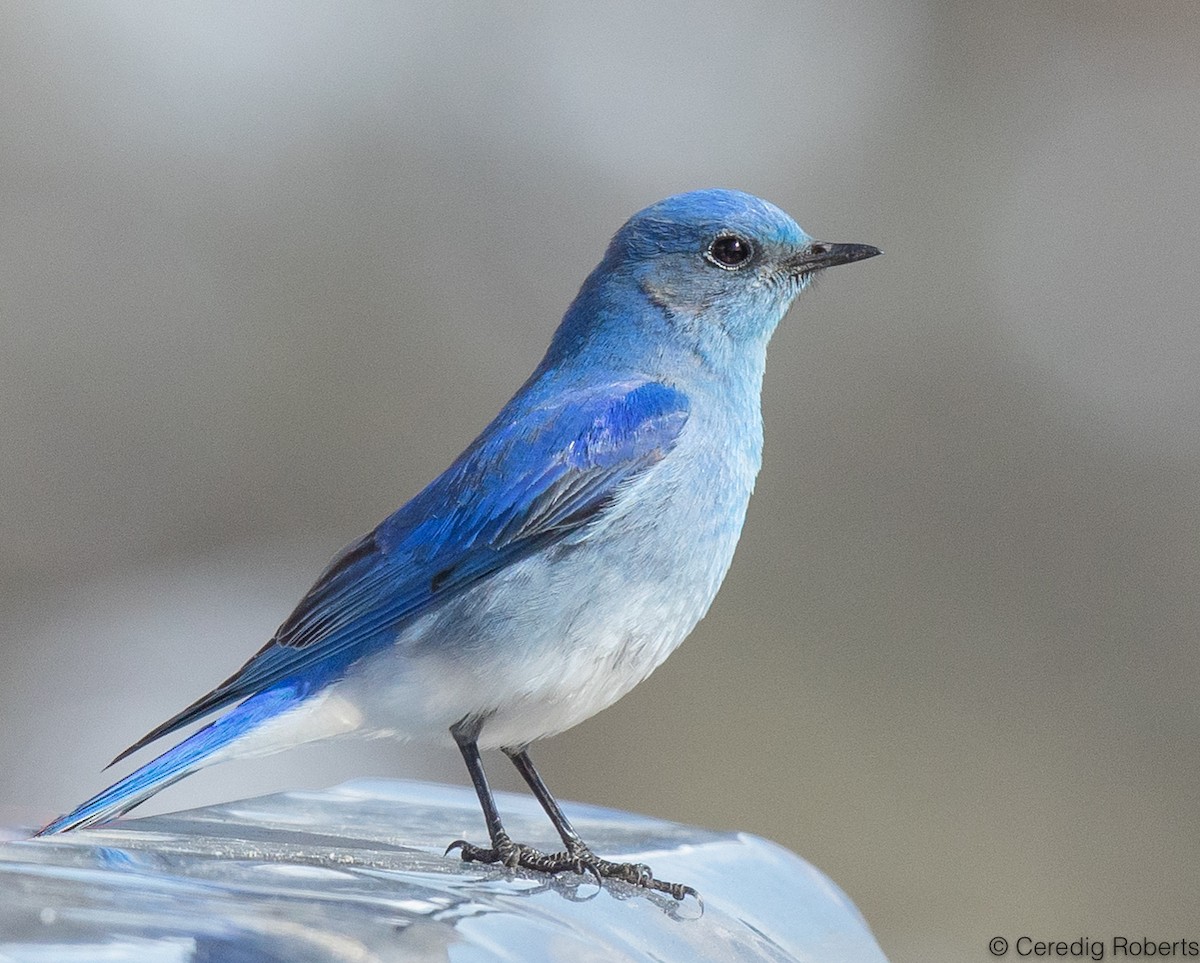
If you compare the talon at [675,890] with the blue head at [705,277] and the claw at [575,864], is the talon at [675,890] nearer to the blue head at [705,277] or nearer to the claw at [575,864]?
the claw at [575,864]

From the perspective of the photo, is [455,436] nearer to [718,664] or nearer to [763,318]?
[718,664]

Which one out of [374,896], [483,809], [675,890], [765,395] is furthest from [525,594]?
[765,395]

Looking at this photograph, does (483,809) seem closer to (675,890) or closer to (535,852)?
(535,852)

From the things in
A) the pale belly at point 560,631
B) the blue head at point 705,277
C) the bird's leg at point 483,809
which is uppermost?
the blue head at point 705,277

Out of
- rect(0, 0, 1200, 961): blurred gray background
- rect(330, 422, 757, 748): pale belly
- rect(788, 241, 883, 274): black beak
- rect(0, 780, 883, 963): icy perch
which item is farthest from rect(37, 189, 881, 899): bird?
rect(0, 0, 1200, 961): blurred gray background

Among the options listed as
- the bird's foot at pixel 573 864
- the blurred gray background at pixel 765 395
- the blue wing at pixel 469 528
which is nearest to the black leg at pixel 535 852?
the bird's foot at pixel 573 864

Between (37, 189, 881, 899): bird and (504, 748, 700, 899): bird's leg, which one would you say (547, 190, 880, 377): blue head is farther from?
(504, 748, 700, 899): bird's leg
